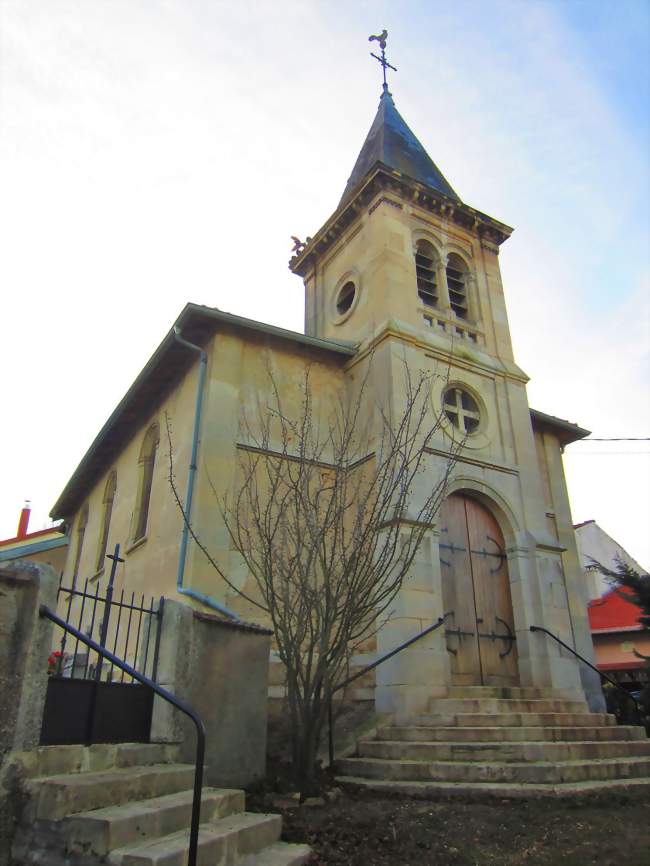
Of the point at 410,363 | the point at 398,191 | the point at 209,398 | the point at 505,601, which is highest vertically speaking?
the point at 398,191

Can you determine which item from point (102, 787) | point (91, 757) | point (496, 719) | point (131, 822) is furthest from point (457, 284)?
point (131, 822)

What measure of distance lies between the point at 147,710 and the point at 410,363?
707cm

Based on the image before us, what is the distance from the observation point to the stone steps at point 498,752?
6137 mm

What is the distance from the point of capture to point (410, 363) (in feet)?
35.7

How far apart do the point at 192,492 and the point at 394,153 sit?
382 inches

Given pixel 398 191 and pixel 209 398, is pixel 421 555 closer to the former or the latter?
pixel 209 398

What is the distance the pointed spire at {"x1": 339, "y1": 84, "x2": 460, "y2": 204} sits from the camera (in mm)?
14391

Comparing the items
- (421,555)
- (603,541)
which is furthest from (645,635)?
(421,555)

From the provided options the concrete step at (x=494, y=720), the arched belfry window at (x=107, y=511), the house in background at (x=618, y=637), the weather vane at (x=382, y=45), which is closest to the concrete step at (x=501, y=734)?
the concrete step at (x=494, y=720)

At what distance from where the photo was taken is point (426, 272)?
42.6 feet

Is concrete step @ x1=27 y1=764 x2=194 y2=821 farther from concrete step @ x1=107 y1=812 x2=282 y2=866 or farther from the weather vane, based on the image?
the weather vane

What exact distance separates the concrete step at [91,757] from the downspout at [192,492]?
314 cm

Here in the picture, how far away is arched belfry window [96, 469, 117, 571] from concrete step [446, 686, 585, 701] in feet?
28.6

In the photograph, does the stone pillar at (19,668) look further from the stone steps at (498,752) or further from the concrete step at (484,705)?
the concrete step at (484,705)
